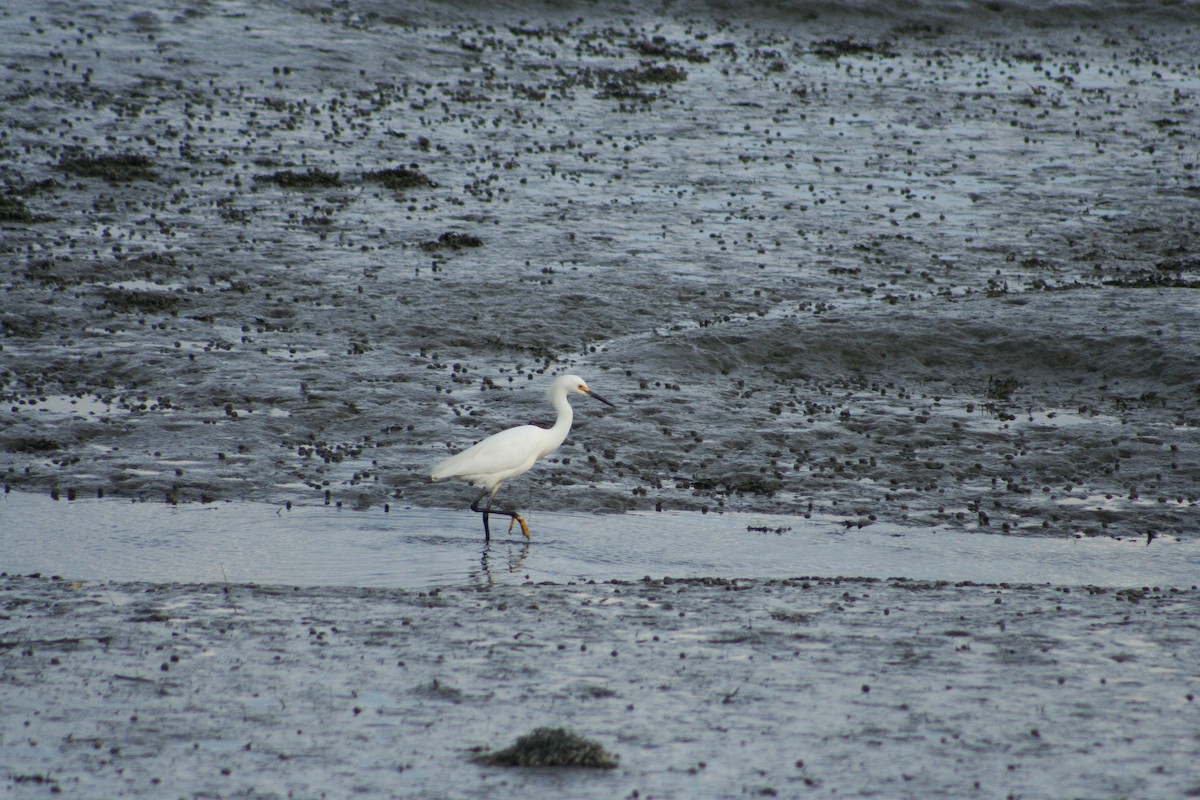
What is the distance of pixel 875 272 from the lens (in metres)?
20.1

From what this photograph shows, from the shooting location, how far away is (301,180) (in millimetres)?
23047

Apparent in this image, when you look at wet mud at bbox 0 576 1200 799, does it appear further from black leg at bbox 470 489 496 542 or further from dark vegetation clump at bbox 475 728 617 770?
black leg at bbox 470 489 496 542

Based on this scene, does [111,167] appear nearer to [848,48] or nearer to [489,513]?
[489,513]

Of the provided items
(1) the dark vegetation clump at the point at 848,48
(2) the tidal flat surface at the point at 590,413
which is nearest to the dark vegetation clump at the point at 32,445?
(2) the tidal flat surface at the point at 590,413

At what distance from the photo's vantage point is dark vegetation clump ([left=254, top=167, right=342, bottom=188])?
75.4 ft

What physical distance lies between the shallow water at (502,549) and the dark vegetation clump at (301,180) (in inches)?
431

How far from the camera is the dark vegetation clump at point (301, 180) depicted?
23.0 m

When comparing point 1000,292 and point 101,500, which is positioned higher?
point 1000,292

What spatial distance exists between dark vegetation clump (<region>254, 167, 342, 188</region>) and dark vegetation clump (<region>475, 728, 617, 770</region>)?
16.7 metres

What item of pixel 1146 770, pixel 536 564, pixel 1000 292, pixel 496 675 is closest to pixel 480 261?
pixel 1000 292

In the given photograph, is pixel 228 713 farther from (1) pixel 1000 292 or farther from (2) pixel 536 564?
(1) pixel 1000 292

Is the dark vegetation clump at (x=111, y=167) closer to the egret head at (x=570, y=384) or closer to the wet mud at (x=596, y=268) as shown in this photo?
the wet mud at (x=596, y=268)

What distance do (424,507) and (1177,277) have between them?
1196 cm

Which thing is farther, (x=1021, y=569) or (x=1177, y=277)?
(x=1177, y=277)
